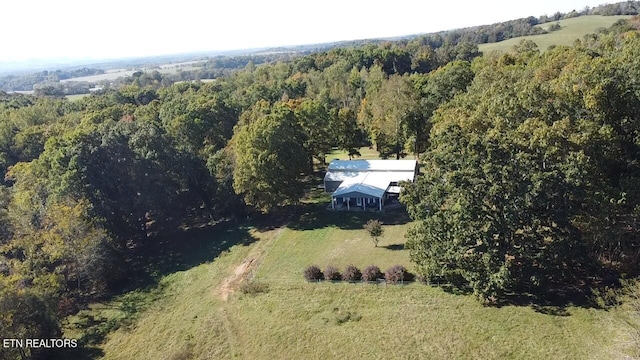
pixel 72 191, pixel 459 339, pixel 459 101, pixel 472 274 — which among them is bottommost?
pixel 459 339

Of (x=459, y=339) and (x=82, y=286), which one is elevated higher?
(x=459, y=339)

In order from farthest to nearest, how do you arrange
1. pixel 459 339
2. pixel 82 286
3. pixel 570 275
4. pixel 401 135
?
1. pixel 401 135
2. pixel 82 286
3. pixel 570 275
4. pixel 459 339

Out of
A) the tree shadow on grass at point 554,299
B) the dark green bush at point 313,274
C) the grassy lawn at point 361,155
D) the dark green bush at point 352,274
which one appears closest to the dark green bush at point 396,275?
the dark green bush at point 352,274

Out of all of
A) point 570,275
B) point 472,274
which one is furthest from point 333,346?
point 570,275

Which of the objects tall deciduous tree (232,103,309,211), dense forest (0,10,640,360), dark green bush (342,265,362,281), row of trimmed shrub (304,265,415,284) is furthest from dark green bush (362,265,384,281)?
tall deciduous tree (232,103,309,211)

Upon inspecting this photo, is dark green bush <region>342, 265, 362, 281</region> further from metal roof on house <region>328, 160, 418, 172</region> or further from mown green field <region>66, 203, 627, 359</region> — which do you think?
metal roof on house <region>328, 160, 418, 172</region>

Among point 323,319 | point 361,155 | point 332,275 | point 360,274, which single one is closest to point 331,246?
point 332,275

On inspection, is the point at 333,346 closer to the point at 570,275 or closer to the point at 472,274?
the point at 472,274
